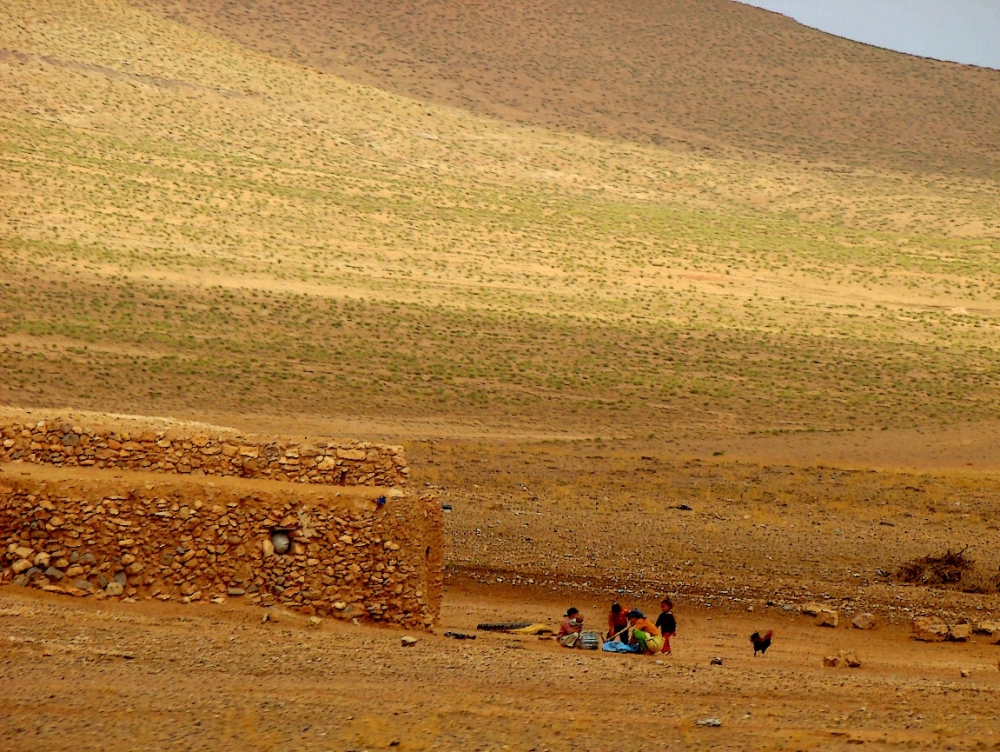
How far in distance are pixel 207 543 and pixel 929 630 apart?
8.85 metres

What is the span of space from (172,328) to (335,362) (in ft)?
14.8

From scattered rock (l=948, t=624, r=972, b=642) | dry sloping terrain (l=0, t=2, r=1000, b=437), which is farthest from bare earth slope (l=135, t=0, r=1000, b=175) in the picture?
scattered rock (l=948, t=624, r=972, b=642)

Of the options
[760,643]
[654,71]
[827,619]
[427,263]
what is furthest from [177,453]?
[654,71]

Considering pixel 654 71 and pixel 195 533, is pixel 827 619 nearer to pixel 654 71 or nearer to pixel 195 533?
pixel 195 533

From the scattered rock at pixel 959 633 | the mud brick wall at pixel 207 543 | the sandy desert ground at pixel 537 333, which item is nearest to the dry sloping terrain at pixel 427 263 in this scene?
the sandy desert ground at pixel 537 333

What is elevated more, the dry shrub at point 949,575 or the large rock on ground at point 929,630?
the dry shrub at point 949,575

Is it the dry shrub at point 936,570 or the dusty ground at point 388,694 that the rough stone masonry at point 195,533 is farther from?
the dry shrub at point 936,570

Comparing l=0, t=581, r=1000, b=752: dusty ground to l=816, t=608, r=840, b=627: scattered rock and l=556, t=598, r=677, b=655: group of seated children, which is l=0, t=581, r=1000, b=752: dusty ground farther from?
l=816, t=608, r=840, b=627: scattered rock

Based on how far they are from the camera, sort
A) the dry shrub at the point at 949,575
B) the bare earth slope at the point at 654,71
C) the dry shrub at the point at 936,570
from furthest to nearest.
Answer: the bare earth slope at the point at 654,71 → the dry shrub at the point at 936,570 → the dry shrub at the point at 949,575

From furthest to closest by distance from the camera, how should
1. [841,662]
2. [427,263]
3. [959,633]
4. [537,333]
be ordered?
[427,263]
[537,333]
[959,633]
[841,662]

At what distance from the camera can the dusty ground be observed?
9727 mm

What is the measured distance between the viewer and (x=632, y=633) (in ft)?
47.1

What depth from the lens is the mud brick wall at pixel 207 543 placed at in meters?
12.5

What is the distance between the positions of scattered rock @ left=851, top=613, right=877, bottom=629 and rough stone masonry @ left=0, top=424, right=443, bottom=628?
6730mm
